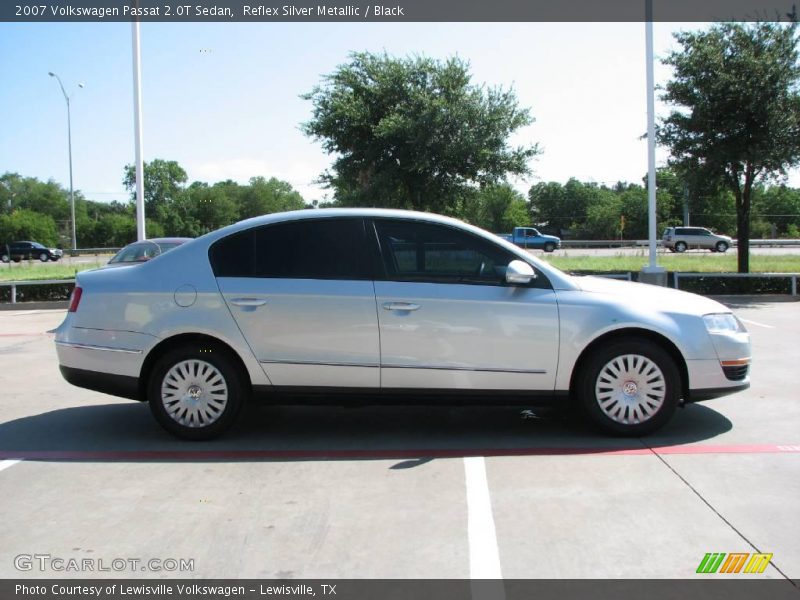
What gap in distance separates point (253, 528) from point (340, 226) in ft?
8.33

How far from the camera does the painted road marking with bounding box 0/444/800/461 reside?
5.33 meters

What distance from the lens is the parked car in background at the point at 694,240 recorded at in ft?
168

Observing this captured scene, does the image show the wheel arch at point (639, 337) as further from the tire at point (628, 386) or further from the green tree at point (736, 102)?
the green tree at point (736, 102)

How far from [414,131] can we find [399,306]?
16.8 metres

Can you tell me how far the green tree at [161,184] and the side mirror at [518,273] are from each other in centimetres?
9670

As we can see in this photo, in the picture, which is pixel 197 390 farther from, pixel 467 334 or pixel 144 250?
pixel 144 250

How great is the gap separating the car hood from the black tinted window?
69.8 inches

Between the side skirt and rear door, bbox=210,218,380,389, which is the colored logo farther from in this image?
rear door, bbox=210,218,380,389

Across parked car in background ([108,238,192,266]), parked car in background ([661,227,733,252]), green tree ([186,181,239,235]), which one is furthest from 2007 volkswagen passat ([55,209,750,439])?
green tree ([186,181,239,235])

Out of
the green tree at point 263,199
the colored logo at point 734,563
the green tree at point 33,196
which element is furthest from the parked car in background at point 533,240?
the green tree at point 33,196
